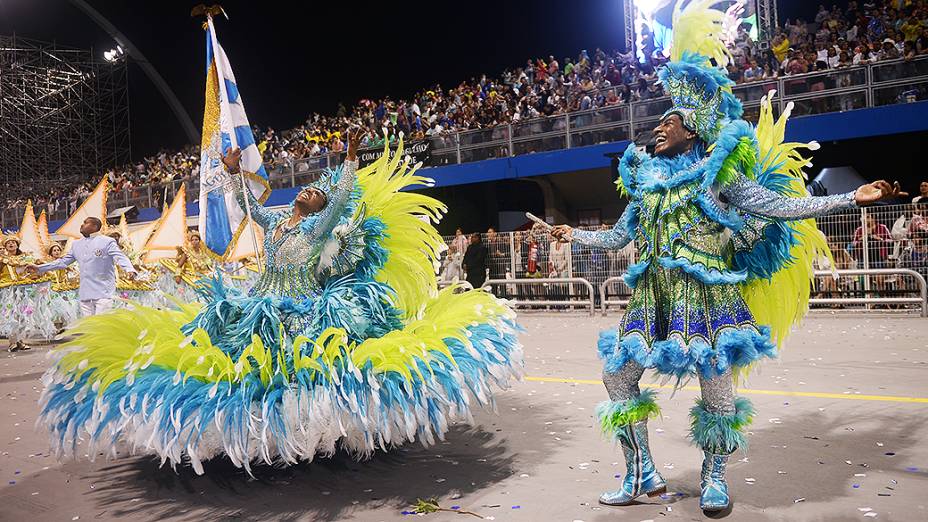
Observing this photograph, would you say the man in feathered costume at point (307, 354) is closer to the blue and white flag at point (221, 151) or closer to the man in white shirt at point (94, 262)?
the blue and white flag at point (221, 151)

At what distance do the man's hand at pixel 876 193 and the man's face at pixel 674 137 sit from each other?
782 mm

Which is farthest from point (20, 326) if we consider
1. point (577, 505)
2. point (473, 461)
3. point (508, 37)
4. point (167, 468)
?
point (508, 37)

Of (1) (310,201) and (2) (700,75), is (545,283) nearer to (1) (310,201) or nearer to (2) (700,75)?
(1) (310,201)

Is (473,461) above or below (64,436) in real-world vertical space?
below

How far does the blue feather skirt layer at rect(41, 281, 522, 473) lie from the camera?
359 centimetres

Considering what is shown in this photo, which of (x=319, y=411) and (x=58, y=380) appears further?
(x=58, y=380)

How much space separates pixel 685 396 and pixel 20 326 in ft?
32.5

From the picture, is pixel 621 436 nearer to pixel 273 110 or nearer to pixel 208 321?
pixel 208 321

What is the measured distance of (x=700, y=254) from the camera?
132 inches

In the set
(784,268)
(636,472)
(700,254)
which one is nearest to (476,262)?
(784,268)

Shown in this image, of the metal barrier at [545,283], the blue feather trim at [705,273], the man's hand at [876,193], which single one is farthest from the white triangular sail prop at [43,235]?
the man's hand at [876,193]

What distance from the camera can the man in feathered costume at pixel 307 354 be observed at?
365 centimetres

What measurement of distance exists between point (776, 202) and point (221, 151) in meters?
4.87

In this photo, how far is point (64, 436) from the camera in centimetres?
402
